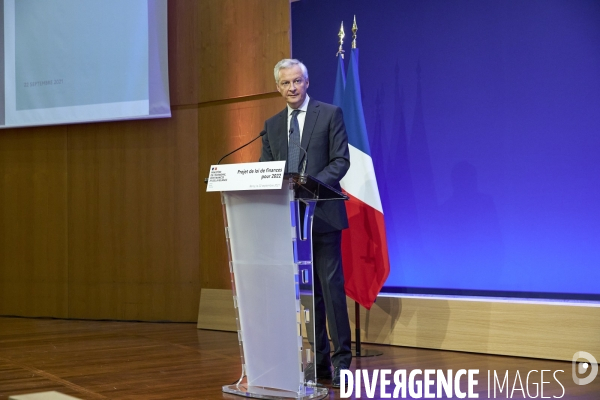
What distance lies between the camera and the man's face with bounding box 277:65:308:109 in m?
3.41

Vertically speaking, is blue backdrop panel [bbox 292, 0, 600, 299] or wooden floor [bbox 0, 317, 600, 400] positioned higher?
blue backdrop panel [bbox 292, 0, 600, 299]

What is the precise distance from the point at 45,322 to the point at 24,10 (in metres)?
2.68

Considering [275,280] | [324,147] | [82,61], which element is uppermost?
[82,61]

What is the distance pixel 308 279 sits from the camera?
10.1 ft

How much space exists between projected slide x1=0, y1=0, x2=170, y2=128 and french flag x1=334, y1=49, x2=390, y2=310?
1.98m

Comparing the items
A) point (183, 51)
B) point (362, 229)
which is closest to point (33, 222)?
point (183, 51)

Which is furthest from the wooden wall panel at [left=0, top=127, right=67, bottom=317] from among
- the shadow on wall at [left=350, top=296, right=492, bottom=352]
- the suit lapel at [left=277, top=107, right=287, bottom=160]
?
the suit lapel at [left=277, top=107, right=287, bottom=160]

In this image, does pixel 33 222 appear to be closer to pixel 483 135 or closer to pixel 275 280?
pixel 483 135

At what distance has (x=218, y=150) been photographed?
19.2 feet

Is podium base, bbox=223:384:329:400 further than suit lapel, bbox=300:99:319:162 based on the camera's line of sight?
No

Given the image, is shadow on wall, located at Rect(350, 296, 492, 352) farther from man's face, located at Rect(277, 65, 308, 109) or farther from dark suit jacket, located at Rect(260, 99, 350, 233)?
man's face, located at Rect(277, 65, 308, 109)

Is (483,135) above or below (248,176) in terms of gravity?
above

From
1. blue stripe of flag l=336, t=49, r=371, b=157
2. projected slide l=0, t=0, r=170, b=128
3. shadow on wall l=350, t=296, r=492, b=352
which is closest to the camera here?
shadow on wall l=350, t=296, r=492, b=352

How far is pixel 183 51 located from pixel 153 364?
2840 millimetres
